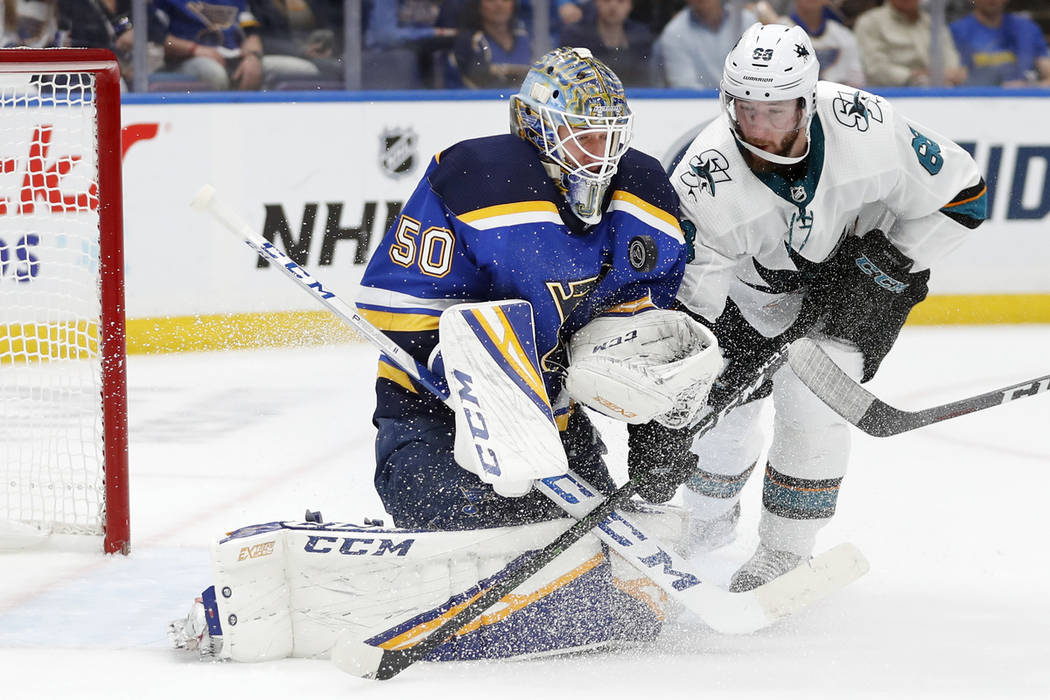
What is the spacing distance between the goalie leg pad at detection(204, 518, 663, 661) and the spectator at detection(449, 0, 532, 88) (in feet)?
11.1

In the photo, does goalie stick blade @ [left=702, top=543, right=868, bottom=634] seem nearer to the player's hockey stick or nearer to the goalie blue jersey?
the player's hockey stick

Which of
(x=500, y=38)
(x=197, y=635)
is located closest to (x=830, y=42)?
(x=500, y=38)

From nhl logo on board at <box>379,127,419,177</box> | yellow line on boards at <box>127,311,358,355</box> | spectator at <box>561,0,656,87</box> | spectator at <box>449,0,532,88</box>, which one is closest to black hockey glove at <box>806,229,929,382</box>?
yellow line on boards at <box>127,311,358,355</box>

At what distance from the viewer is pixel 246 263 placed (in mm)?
4973

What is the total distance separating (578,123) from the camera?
6.93 ft

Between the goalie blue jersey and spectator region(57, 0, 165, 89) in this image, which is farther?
spectator region(57, 0, 165, 89)

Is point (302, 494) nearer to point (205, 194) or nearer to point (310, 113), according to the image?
point (205, 194)

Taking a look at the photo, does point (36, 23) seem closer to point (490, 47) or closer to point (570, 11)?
point (490, 47)

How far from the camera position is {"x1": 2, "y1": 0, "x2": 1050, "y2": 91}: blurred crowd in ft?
16.2

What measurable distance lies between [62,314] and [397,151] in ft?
6.35

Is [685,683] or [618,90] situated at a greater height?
[618,90]

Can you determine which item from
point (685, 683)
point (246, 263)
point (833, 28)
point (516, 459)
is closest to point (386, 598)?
point (516, 459)

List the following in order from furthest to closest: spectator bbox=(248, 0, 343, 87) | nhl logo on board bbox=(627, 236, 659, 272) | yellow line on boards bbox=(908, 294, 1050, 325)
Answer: yellow line on boards bbox=(908, 294, 1050, 325), spectator bbox=(248, 0, 343, 87), nhl logo on board bbox=(627, 236, 659, 272)

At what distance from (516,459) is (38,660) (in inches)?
32.1
